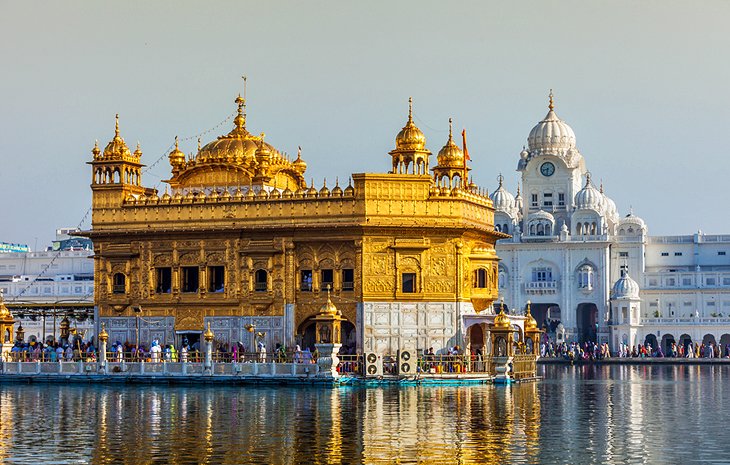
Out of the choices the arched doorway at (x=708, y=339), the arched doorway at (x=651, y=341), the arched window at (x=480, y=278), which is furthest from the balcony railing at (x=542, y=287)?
the arched window at (x=480, y=278)

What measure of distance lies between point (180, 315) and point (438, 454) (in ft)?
83.8

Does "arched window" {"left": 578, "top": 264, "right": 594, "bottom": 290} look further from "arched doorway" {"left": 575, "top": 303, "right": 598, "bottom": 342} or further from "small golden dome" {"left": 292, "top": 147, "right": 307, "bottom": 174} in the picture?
"small golden dome" {"left": 292, "top": 147, "right": 307, "bottom": 174}

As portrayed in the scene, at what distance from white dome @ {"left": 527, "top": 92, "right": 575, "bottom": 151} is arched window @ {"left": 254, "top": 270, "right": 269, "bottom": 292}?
53.3 metres

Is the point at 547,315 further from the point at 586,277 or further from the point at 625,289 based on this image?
the point at 625,289

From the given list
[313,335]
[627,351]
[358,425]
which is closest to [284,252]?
[313,335]

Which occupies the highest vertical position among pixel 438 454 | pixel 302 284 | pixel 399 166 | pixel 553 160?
pixel 553 160

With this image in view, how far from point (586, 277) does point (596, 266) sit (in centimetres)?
108

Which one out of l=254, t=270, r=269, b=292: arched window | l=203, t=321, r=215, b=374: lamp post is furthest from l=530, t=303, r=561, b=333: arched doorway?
l=203, t=321, r=215, b=374: lamp post

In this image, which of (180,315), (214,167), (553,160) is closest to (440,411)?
(180,315)

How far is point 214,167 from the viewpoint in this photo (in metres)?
50.0

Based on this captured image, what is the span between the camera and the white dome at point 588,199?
9194 cm

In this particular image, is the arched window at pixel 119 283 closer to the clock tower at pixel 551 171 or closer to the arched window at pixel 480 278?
the arched window at pixel 480 278

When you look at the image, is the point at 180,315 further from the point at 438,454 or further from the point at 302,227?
the point at 438,454

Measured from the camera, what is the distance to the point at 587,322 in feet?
310
